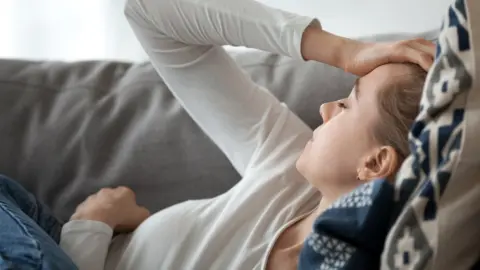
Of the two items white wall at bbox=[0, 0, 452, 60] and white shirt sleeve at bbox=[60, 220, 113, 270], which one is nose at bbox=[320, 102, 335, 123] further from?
white wall at bbox=[0, 0, 452, 60]

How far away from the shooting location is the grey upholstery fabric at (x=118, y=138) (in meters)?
1.26

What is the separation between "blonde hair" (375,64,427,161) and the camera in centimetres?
88

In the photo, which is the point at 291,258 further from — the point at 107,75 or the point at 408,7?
the point at 408,7

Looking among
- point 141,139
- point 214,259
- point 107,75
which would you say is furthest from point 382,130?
point 107,75

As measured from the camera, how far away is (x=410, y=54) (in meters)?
0.89

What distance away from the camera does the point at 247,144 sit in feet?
3.81

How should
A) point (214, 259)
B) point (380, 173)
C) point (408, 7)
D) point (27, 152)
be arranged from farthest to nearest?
point (408, 7) < point (27, 152) < point (214, 259) < point (380, 173)

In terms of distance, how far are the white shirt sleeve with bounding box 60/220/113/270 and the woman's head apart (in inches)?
13.9

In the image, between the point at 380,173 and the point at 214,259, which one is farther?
the point at 214,259

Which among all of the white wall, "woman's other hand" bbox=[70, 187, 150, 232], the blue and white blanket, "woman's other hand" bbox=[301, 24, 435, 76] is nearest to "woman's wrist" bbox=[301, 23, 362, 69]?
"woman's other hand" bbox=[301, 24, 435, 76]

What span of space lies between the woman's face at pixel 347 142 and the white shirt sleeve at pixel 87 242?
35 centimetres

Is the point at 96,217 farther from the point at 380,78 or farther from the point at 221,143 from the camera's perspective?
the point at 380,78

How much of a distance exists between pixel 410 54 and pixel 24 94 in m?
0.73

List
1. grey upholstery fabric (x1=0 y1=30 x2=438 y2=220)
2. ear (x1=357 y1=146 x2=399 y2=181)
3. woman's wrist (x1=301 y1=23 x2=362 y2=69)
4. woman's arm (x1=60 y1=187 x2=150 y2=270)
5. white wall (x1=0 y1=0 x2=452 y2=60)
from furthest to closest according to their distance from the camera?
white wall (x1=0 y1=0 x2=452 y2=60), grey upholstery fabric (x1=0 y1=30 x2=438 y2=220), woman's arm (x1=60 y1=187 x2=150 y2=270), woman's wrist (x1=301 y1=23 x2=362 y2=69), ear (x1=357 y1=146 x2=399 y2=181)
